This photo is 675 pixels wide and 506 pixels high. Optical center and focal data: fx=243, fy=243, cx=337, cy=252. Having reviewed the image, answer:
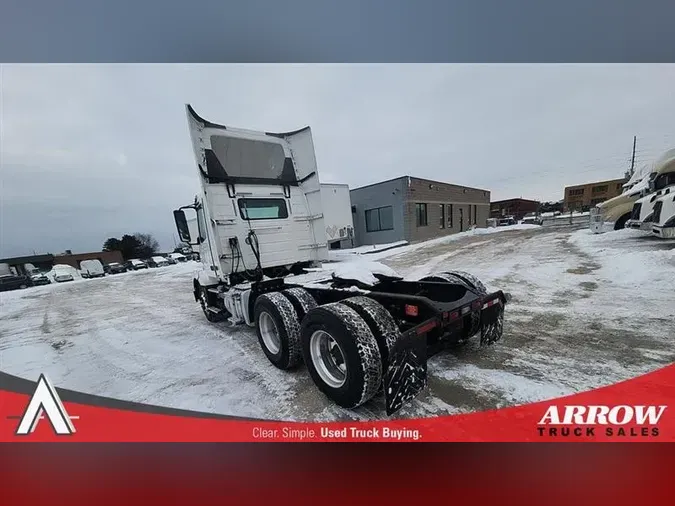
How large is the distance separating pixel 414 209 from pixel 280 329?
2139 millimetres

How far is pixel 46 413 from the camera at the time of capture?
5.93ft

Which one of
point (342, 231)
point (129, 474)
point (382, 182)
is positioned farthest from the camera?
point (342, 231)

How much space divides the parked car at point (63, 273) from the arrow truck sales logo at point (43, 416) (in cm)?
97

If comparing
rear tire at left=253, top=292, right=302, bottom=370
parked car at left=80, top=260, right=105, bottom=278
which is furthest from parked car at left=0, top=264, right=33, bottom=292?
rear tire at left=253, top=292, right=302, bottom=370

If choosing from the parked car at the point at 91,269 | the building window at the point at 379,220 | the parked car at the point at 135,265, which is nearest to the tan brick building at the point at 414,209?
the building window at the point at 379,220

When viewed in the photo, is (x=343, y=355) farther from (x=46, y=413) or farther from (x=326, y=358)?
(x=46, y=413)

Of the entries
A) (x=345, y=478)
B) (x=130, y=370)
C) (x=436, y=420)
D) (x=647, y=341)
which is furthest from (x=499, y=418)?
(x=130, y=370)

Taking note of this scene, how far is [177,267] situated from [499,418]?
4.21m

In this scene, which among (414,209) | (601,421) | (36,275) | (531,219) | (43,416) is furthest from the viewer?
(414,209)

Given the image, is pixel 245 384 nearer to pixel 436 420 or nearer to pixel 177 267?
pixel 436 420

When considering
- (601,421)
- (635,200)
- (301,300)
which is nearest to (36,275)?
(301,300)

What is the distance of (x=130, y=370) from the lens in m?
2.29

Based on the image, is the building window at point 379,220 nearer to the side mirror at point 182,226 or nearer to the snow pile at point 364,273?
the snow pile at point 364,273

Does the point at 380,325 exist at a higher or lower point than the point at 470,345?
higher
